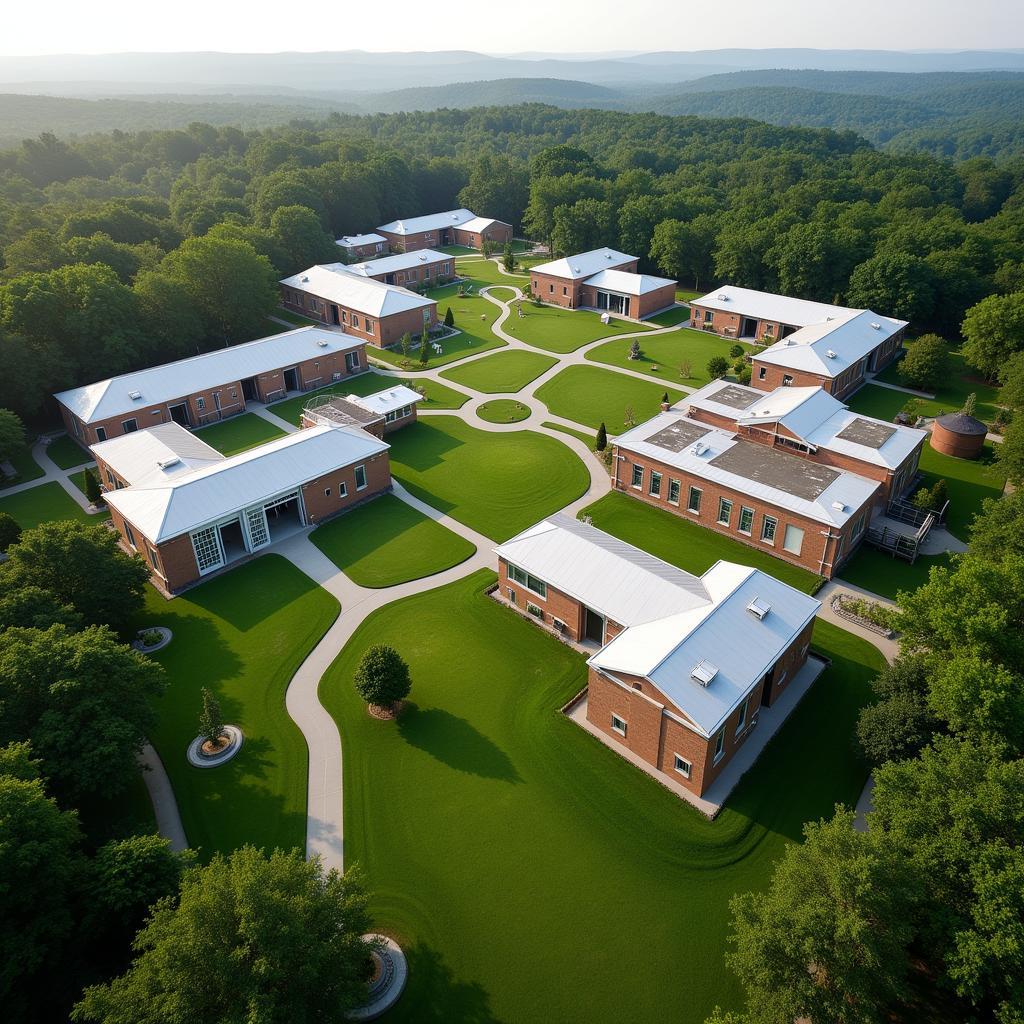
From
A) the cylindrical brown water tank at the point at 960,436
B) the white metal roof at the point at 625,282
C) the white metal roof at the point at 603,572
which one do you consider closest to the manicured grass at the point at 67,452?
the white metal roof at the point at 603,572

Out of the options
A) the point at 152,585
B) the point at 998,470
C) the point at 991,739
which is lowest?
the point at 152,585

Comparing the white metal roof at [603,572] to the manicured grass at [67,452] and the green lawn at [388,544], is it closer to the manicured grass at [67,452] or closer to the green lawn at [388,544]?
the green lawn at [388,544]

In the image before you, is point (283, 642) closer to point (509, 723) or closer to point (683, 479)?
point (509, 723)

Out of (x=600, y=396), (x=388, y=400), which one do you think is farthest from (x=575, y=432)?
(x=388, y=400)

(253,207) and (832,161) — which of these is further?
(832,161)

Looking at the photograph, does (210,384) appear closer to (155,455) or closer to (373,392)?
(373,392)

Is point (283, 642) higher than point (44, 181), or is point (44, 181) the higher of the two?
point (44, 181)

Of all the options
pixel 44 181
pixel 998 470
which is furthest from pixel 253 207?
pixel 998 470

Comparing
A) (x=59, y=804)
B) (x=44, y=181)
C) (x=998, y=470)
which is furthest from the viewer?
(x=44, y=181)
